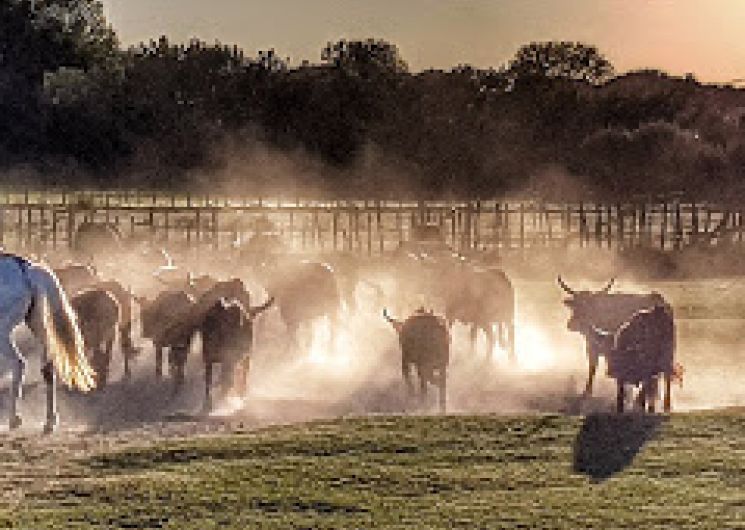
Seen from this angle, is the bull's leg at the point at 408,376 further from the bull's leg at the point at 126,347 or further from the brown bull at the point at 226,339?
the bull's leg at the point at 126,347

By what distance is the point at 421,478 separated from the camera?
12.8 m

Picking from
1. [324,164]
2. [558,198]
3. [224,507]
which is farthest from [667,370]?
[324,164]

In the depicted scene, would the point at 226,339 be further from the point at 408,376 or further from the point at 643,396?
the point at 643,396

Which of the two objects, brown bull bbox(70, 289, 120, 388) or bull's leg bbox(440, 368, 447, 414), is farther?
brown bull bbox(70, 289, 120, 388)

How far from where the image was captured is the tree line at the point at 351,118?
215 feet

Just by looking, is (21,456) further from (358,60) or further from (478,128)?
(358,60)

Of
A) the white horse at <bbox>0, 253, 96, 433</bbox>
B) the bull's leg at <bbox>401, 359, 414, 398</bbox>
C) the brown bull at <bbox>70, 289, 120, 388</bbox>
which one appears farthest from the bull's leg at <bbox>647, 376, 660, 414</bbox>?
the brown bull at <bbox>70, 289, 120, 388</bbox>

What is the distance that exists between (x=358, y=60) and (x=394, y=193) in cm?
1986

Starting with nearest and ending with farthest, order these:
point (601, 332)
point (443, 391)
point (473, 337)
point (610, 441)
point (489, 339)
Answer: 1. point (610, 441)
2. point (443, 391)
3. point (601, 332)
4. point (489, 339)
5. point (473, 337)

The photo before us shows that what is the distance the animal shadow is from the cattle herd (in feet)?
7.53

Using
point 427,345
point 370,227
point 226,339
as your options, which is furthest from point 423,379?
point 370,227

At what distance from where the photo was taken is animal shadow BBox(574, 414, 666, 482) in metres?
13.2

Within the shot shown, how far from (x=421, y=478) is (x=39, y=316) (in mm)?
5593

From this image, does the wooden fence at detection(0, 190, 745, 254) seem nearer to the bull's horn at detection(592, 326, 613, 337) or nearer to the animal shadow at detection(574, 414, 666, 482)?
the bull's horn at detection(592, 326, 613, 337)
